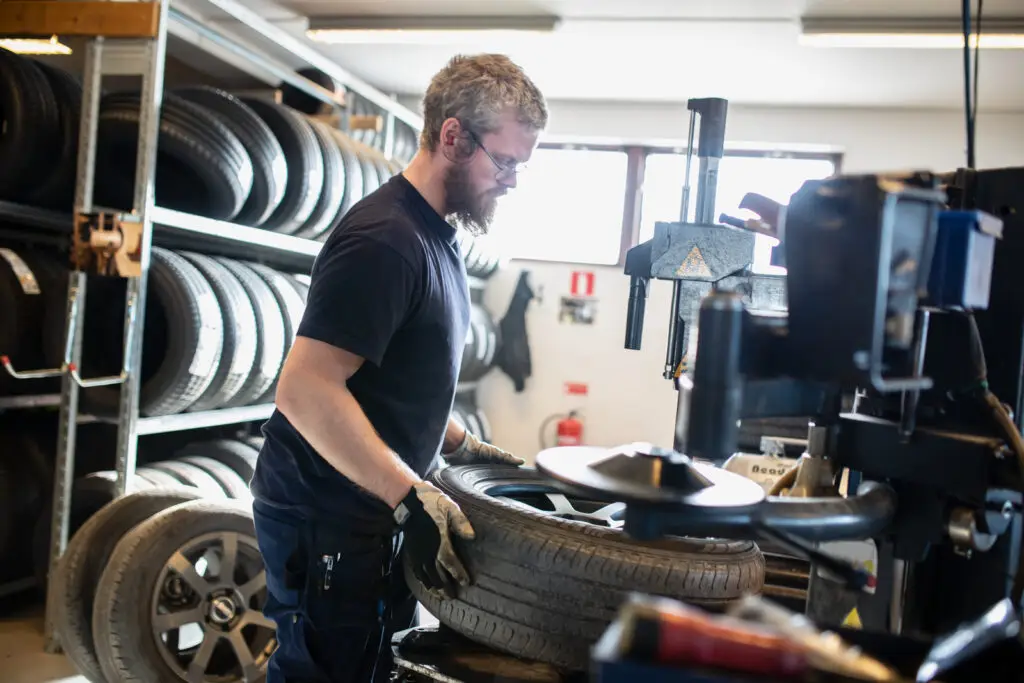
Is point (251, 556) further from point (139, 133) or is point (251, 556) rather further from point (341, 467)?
point (139, 133)

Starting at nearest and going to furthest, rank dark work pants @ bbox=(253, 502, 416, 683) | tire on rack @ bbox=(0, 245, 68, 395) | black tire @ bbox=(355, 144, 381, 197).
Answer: dark work pants @ bbox=(253, 502, 416, 683) < tire on rack @ bbox=(0, 245, 68, 395) < black tire @ bbox=(355, 144, 381, 197)

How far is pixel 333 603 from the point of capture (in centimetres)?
161

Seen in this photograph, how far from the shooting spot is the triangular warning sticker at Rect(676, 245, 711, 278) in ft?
5.34

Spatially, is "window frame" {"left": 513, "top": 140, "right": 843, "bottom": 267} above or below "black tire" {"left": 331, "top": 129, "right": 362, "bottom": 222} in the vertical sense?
above

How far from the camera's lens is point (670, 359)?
1741 mm

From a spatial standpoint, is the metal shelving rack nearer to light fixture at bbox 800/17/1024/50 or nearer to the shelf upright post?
the shelf upright post

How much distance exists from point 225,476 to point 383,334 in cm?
228

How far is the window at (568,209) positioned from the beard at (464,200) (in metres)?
4.50

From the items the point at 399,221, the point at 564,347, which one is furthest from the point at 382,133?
the point at 399,221

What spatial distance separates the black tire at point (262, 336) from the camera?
11.3 feet

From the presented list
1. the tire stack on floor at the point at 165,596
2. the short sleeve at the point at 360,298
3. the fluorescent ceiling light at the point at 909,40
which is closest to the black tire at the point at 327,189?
the tire stack on floor at the point at 165,596

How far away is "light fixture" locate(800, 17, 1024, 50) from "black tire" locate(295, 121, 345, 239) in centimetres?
279

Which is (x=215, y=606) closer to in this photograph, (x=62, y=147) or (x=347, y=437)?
(x=347, y=437)

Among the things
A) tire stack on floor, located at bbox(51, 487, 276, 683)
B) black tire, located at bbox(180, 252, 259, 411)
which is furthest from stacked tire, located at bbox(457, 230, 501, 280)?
tire stack on floor, located at bbox(51, 487, 276, 683)
